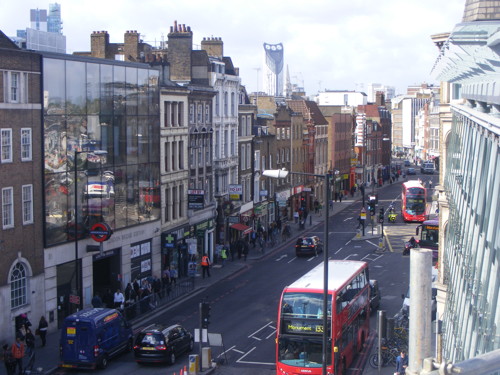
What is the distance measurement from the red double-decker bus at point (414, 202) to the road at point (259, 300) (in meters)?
4.79

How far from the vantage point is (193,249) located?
5038 cm

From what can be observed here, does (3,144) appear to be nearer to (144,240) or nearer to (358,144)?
(144,240)

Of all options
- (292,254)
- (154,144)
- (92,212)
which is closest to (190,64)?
(154,144)

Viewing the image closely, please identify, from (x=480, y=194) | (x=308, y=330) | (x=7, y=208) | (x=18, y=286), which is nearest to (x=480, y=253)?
(x=480, y=194)

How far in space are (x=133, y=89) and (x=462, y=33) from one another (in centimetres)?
3365

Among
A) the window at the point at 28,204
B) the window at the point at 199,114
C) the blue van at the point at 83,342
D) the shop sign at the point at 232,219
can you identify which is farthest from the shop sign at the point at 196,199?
the blue van at the point at 83,342

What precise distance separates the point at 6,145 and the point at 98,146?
7.37 metres

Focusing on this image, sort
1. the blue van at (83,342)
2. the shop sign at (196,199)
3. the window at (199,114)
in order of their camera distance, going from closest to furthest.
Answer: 1. the blue van at (83,342)
2. the shop sign at (196,199)
3. the window at (199,114)

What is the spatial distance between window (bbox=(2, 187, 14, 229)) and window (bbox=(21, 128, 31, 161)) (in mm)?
1800

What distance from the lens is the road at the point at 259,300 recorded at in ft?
101

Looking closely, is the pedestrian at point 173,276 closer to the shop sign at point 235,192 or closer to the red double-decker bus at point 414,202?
the shop sign at point 235,192

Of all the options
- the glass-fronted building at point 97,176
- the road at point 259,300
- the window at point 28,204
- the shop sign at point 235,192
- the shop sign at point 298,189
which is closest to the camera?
the road at point 259,300

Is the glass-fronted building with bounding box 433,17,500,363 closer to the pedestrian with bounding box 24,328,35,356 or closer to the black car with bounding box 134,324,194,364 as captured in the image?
the black car with bounding box 134,324,194,364

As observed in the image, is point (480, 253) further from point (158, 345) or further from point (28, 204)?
point (28, 204)
